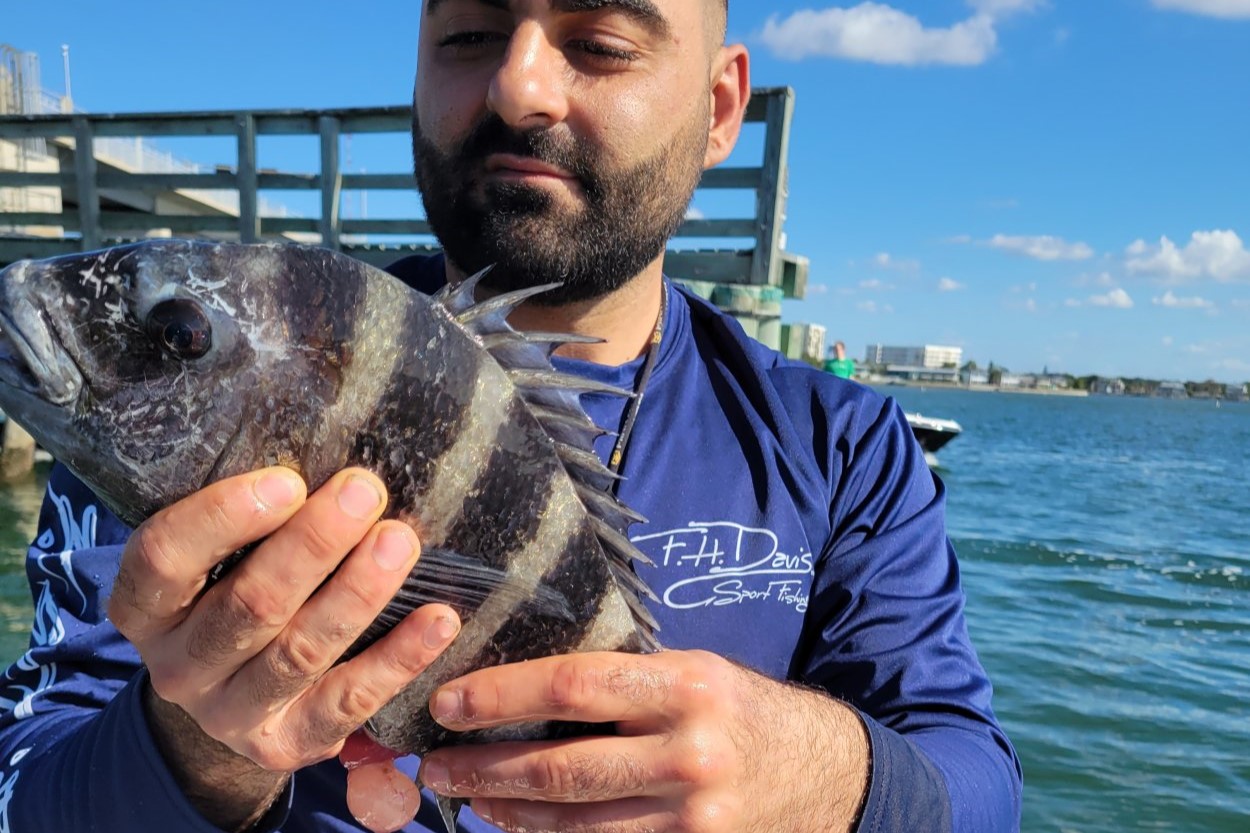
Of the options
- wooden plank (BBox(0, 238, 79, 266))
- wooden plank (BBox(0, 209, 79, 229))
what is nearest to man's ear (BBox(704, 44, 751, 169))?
wooden plank (BBox(0, 209, 79, 229))

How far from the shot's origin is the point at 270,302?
53.9 inches

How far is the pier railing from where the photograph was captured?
288 inches

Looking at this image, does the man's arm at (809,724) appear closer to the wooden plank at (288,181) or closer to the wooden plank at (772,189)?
the wooden plank at (772,189)

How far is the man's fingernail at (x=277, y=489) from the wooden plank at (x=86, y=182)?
9599 millimetres

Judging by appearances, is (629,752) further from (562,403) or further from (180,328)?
(180,328)

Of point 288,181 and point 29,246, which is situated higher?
point 288,181

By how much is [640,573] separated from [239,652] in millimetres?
985

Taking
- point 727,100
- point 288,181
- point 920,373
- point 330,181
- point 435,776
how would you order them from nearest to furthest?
point 435,776, point 727,100, point 330,181, point 288,181, point 920,373

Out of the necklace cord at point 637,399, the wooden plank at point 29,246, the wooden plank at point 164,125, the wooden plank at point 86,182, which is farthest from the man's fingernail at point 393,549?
the wooden plank at point 29,246

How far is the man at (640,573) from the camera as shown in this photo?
133 cm

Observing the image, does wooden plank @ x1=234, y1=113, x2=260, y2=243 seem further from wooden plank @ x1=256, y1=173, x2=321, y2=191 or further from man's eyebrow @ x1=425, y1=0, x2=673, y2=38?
man's eyebrow @ x1=425, y1=0, x2=673, y2=38

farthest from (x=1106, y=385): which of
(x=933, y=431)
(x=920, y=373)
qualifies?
(x=933, y=431)

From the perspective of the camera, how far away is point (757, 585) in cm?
209

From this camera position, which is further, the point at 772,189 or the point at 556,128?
the point at 772,189
